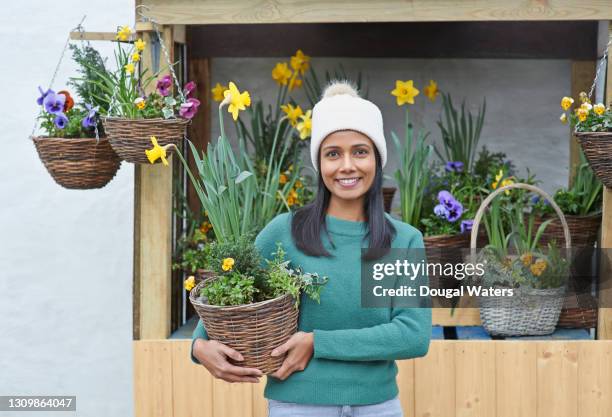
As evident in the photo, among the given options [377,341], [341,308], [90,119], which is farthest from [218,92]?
[377,341]

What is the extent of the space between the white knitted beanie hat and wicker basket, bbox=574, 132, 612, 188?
1218mm

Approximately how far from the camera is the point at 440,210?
4.11 meters

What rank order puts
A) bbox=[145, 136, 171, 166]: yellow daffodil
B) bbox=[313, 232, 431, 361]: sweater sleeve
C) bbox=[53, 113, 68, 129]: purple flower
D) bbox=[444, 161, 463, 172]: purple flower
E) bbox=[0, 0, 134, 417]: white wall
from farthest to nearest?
bbox=[0, 0, 134, 417]: white wall
bbox=[444, 161, 463, 172]: purple flower
bbox=[53, 113, 68, 129]: purple flower
bbox=[145, 136, 171, 166]: yellow daffodil
bbox=[313, 232, 431, 361]: sweater sleeve

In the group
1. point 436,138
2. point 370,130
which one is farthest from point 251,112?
point 370,130

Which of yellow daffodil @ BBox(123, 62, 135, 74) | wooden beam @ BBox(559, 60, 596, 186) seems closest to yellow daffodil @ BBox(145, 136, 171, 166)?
yellow daffodil @ BBox(123, 62, 135, 74)

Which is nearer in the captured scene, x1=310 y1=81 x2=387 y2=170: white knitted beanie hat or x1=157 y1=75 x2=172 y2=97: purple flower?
x1=310 y1=81 x2=387 y2=170: white knitted beanie hat

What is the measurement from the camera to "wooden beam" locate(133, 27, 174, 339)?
12.9 ft

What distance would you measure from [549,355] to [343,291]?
1.55 metres

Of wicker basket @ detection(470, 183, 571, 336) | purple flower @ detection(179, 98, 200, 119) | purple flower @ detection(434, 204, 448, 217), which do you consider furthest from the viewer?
purple flower @ detection(434, 204, 448, 217)

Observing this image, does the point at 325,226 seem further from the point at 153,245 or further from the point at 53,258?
the point at 53,258

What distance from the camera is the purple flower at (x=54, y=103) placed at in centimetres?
379

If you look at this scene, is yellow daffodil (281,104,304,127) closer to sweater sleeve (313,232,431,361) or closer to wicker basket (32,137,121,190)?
wicker basket (32,137,121,190)

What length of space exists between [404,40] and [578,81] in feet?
2.77

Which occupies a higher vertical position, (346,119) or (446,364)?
(346,119)
